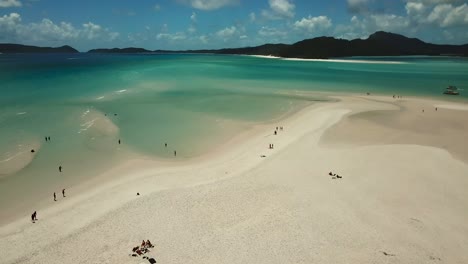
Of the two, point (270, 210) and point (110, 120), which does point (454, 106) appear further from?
point (110, 120)

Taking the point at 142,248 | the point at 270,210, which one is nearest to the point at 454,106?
the point at 270,210

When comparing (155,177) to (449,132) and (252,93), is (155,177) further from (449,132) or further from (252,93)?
(252,93)

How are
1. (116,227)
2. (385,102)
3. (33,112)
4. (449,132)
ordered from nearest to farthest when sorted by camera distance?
(116,227), (449,132), (33,112), (385,102)

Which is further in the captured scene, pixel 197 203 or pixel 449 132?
pixel 449 132

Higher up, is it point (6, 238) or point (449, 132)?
point (449, 132)

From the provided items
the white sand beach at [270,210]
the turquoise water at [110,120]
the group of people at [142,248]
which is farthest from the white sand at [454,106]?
the group of people at [142,248]

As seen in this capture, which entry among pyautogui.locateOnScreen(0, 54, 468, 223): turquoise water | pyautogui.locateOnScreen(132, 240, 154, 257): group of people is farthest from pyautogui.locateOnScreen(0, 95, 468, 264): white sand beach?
pyautogui.locateOnScreen(0, 54, 468, 223): turquoise water

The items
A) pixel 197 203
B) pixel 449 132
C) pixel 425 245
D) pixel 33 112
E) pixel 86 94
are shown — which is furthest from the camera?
pixel 86 94

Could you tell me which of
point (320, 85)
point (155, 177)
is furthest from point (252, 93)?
point (155, 177)

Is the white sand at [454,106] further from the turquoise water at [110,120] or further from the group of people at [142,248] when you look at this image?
the group of people at [142,248]
